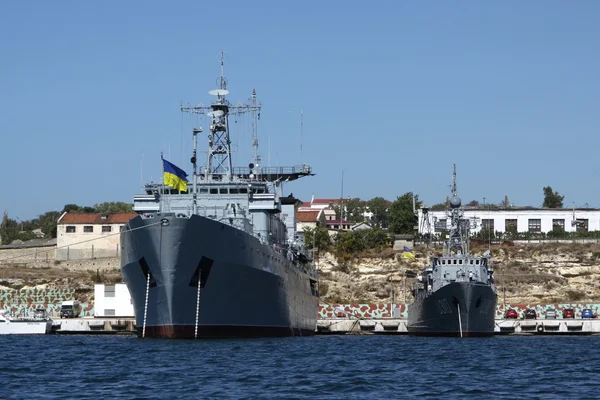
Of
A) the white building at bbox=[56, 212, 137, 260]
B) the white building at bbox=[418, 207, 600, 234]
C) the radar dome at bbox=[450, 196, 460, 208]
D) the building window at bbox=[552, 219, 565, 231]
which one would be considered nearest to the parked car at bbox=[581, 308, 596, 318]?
the radar dome at bbox=[450, 196, 460, 208]

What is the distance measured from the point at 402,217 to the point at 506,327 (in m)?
49.3

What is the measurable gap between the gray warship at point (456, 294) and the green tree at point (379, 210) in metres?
99.3

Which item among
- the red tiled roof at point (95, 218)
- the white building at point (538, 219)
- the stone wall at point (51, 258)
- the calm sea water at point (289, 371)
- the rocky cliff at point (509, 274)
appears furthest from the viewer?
the white building at point (538, 219)

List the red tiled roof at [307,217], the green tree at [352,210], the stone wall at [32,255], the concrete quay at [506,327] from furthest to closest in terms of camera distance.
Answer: the green tree at [352,210] → the red tiled roof at [307,217] → the stone wall at [32,255] → the concrete quay at [506,327]

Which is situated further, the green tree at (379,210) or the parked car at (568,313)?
the green tree at (379,210)

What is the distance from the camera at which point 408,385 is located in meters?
33.3

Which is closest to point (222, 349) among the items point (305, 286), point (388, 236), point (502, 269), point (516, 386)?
point (516, 386)

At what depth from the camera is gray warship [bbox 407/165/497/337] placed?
6227 centimetres

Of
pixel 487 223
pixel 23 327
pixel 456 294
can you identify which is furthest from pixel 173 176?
pixel 487 223

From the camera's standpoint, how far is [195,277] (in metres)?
48.8

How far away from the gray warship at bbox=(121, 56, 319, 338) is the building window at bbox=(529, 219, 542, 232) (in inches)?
2215

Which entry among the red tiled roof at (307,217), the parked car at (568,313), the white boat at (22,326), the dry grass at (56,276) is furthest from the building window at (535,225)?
the white boat at (22,326)

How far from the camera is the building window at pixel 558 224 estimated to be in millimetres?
111750

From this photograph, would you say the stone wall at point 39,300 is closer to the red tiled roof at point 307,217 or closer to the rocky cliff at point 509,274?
the rocky cliff at point 509,274
